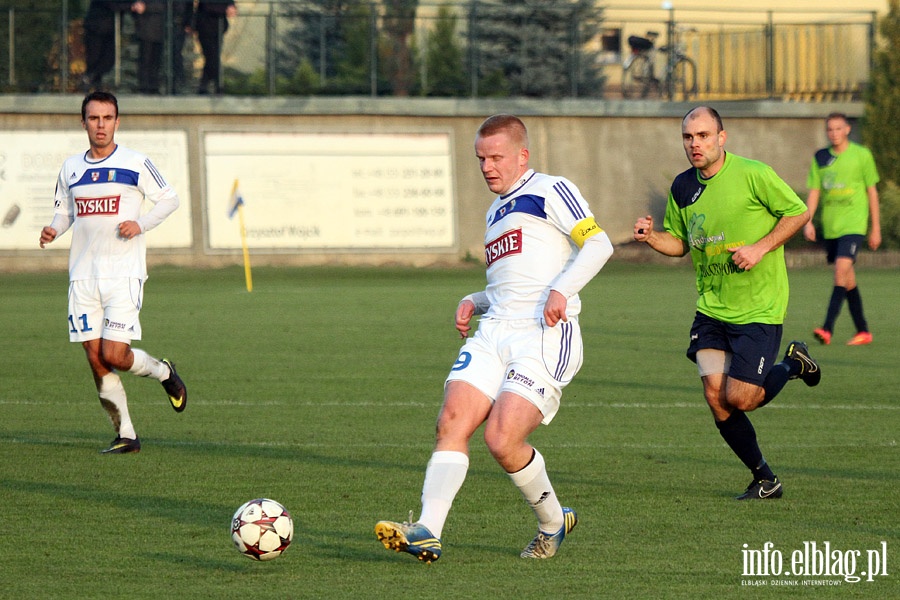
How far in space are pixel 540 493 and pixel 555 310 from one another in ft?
2.57

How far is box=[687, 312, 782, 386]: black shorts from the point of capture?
7.38m

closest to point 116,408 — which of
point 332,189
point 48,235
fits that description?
point 48,235

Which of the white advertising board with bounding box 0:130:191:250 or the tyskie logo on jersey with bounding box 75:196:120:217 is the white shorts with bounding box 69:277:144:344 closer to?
the tyskie logo on jersey with bounding box 75:196:120:217

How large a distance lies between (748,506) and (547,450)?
1.97 meters

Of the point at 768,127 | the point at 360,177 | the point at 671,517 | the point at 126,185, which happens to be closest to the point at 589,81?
the point at 768,127

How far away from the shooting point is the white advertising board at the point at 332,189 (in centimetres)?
2909

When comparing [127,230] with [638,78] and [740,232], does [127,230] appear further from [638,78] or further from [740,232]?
[638,78]

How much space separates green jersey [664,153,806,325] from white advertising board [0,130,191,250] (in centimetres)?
2130

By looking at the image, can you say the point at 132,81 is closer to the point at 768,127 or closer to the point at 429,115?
the point at 429,115

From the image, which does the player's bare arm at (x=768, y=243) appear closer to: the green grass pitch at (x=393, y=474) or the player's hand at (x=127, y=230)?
the green grass pitch at (x=393, y=474)

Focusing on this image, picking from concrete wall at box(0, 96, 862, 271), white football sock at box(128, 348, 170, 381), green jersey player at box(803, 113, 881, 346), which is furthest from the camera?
concrete wall at box(0, 96, 862, 271)

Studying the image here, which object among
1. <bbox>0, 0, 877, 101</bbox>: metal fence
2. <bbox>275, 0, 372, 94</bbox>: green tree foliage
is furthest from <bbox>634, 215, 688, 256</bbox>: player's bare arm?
<bbox>275, 0, 372, 94</bbox>: green tree foliage

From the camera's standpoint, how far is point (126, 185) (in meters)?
9.27

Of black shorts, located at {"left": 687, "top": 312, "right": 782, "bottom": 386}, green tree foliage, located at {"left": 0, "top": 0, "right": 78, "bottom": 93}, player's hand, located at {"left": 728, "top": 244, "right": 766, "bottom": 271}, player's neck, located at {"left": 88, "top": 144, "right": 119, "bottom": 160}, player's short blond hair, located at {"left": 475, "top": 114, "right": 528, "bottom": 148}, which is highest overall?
green tree foliage, located at {"left": 0, "top": 0, "right": 78, "bottom": 93}
